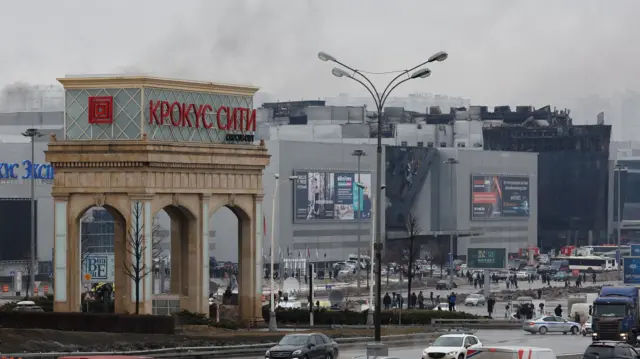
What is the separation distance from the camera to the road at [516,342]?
62.2 m

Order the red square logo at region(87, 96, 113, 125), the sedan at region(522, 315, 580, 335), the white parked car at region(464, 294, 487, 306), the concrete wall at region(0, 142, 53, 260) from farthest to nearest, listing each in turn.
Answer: the concrete wall at region(0, 142, 53, 260) → the white parked car at region(464, 294, 487, 306) → the sedan at region(522, 315, 580, 335) → the red square logo at region(87, 96, 113, 125)

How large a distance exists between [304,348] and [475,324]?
125 ft

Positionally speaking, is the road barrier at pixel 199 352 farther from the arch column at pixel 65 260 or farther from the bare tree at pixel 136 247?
the arch column at pixel 65 260

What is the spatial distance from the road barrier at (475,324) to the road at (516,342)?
174cm

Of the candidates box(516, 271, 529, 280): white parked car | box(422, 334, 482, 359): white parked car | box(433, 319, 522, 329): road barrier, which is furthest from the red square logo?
box(516, 271, 529, 280): white parked car

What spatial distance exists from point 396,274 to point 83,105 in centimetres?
11565

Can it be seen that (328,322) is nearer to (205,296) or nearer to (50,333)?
(205,296)

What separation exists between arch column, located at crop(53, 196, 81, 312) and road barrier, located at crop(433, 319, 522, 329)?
2252cm

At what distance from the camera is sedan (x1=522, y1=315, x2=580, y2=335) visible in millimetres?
84250

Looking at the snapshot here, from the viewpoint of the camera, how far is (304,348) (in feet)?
169

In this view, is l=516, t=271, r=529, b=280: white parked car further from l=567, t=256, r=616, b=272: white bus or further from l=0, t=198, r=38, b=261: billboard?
l=0, t=198, r=38, b=261: billboard

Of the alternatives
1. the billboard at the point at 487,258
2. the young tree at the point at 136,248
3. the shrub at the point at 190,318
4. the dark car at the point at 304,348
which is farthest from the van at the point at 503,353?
the billboard at the point at 487,258

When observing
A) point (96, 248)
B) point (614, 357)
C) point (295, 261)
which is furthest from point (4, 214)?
point (614, 357)

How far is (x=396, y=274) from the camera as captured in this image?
184625 mm
